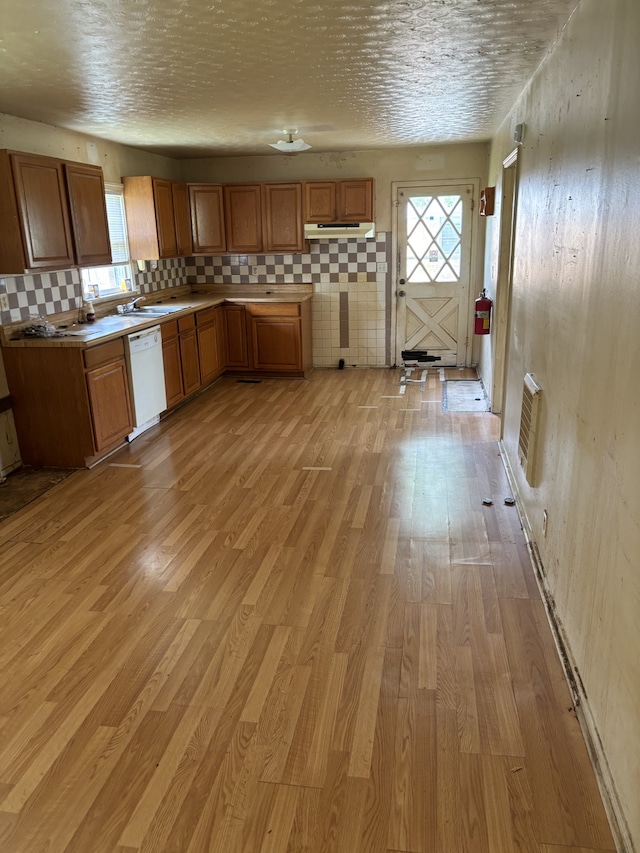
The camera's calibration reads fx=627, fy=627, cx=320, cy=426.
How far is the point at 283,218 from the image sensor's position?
715cm

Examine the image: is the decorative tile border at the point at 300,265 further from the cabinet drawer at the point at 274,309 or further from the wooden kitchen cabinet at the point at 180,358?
the wooden kitchen cabinet at the point at 180,358

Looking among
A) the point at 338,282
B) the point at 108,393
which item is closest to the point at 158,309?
the point at 108,393

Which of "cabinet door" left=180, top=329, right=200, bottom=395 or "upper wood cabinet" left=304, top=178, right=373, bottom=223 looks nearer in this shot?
"cabinet door" left=180, top=329, right=200, bottom=395

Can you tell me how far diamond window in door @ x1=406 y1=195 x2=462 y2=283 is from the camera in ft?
23.7

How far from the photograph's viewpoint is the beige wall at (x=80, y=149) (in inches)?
181

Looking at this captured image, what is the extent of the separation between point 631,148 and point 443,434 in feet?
11.5

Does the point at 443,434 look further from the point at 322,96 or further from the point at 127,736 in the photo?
the point at 127,736

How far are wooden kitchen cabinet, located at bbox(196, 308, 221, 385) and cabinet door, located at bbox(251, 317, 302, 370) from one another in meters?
0.46

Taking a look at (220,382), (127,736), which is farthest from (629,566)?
(220,382)

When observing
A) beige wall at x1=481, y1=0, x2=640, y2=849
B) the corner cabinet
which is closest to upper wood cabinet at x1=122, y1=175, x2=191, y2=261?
the corner cabinet

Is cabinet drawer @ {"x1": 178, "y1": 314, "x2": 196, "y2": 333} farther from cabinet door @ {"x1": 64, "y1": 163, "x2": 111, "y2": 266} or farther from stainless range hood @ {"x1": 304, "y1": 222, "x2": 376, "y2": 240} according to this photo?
stainless range hood @ {"x1": 304, "y1": 222, "x2": 376, "y2": 240}

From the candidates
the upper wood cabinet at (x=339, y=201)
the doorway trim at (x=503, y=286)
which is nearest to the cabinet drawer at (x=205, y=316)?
the upper wood cabinet at (x=339, y=201)

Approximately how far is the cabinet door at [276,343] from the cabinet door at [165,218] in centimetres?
119

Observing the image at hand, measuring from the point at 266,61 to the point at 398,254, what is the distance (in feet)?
14.0
